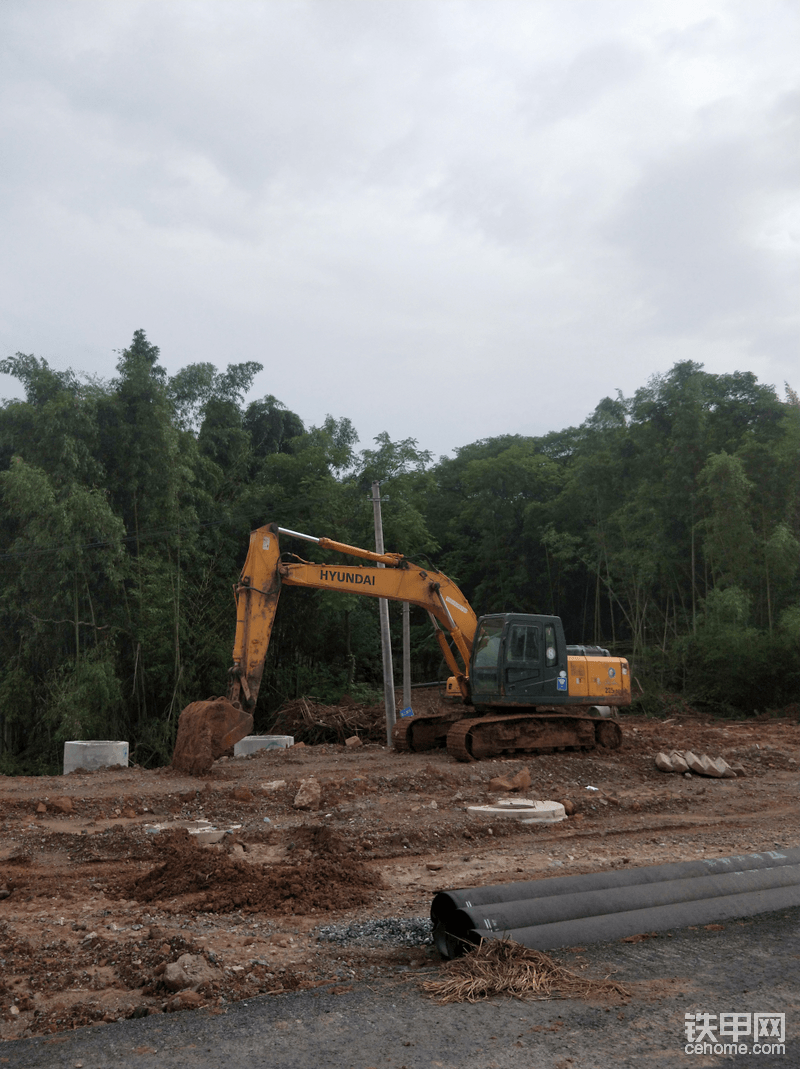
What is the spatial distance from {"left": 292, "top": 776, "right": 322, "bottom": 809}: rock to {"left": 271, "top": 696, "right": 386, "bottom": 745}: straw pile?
8.92m

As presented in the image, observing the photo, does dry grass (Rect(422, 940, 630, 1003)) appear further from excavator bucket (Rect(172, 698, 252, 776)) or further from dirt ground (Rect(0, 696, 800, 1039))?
excavator bucket (Rect(172, 698, 252, 776))

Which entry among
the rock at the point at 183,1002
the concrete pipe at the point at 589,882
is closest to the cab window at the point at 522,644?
the concrete pipe at the point at 589,882

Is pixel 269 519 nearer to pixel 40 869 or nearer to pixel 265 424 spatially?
pixel 265 424

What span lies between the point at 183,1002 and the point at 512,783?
22.0 feet

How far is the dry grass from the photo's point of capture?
12.8 feet

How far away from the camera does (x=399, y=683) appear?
32.9 m

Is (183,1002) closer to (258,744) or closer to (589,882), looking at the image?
(589,882)

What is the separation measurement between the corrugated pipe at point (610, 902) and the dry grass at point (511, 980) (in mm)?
155

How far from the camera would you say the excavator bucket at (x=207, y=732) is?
427 inches

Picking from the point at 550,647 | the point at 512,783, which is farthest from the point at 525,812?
the point at 550,647

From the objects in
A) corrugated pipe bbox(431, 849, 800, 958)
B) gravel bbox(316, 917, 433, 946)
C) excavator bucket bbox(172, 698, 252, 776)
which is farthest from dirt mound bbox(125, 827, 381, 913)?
excavator bucket bbox(172, 698, 252, 776)

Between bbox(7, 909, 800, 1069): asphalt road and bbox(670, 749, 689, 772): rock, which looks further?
bbox(670, 749, 689, 772): rock

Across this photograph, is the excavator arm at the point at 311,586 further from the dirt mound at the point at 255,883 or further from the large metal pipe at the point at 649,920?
A: the large metal pipe at the point at 649,920

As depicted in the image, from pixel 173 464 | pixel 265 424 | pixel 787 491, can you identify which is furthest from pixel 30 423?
A: pixel 787 491
